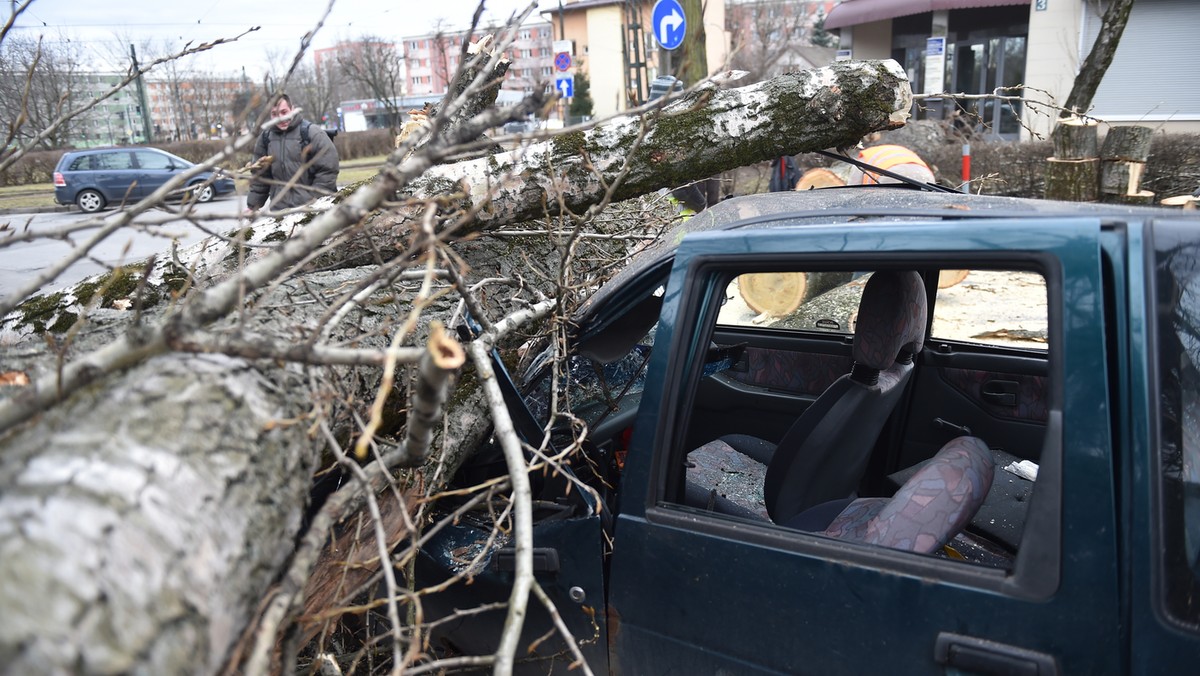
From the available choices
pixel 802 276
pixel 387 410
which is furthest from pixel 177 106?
pixel 387 410

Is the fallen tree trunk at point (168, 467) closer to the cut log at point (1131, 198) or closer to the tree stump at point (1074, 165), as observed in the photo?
the tree stump at point (1074, 165)

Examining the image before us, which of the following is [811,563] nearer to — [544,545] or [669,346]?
[669,346]

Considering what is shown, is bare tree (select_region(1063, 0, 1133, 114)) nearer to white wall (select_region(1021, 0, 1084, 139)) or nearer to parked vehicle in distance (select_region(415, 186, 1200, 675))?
parked vehicle in distance (select_region(415, 186, 1200, 675))

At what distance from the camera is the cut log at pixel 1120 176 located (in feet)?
22.6

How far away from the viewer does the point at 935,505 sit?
1.93 m

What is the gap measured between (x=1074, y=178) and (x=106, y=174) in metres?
19.6

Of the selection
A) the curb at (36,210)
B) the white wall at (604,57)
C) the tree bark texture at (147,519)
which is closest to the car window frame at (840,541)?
the tree bark texture at (147,519)

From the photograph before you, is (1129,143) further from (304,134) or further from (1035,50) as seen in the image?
(1035,50)

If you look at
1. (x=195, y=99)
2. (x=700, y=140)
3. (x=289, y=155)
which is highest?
(x=195, y=99)

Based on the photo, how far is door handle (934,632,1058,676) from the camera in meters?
1.40

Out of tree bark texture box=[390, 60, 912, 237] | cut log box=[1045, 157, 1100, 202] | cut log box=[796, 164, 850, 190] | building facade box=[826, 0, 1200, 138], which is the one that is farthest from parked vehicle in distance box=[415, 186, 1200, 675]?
building facade box=[826, 0, 1200, 138]

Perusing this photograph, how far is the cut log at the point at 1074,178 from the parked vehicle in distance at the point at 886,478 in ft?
15.8

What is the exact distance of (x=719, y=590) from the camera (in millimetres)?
1742

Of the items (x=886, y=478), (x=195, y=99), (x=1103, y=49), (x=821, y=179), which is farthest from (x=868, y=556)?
(x=195, y=99)
